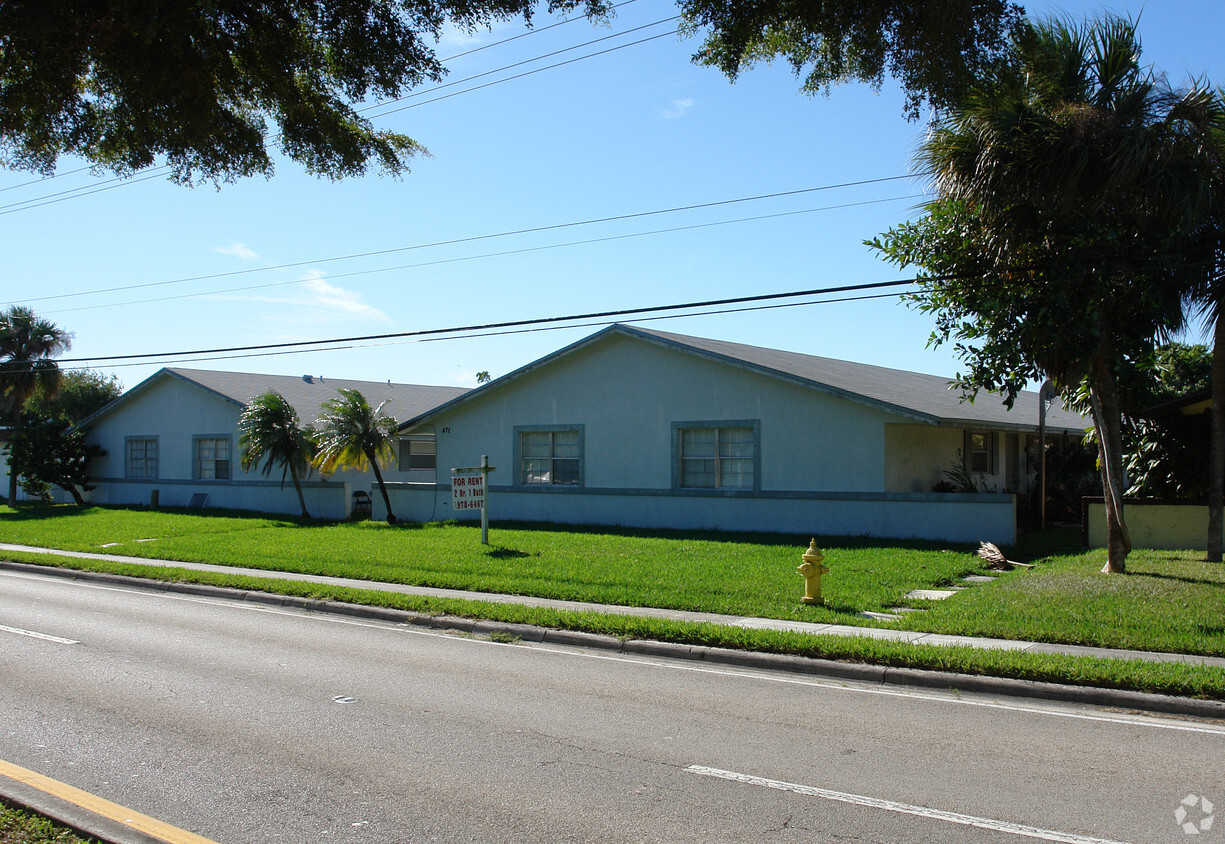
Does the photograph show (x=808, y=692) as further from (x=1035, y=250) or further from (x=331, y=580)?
(x=331, y=580)

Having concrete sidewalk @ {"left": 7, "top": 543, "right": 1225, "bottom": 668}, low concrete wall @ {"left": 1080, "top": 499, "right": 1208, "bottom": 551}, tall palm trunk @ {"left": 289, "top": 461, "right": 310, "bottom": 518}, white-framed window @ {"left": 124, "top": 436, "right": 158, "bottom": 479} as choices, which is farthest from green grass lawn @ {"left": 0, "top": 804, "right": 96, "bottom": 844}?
white-framed window @ {"left": 124, "top": 436, "right": 158, "bottom": 479}

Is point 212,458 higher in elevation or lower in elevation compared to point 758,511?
higher

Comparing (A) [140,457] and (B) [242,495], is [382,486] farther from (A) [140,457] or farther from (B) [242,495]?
(A) [140,457]

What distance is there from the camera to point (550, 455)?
25.6m

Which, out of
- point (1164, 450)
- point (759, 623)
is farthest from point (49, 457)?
point (1164, 450)

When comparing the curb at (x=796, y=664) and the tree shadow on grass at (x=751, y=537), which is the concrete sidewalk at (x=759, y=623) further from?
the tree shadow on grass at (x=751, y=537)

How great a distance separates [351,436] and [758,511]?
10.9 m

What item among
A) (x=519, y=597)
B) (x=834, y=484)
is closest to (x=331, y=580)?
(x=519, y=597)

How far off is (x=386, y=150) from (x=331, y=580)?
9.26 meters

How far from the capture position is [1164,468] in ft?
63.0

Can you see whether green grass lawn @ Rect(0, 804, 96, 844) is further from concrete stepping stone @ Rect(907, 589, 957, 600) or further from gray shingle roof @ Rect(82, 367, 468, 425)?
gray shingle roof @ Rect(82, 367, 468, 425)

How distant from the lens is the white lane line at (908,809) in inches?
196

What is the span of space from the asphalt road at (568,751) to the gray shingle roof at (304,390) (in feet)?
74.9

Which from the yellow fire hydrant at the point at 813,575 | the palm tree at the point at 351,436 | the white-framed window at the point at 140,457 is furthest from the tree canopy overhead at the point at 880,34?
the white-framed window at the point at 140,457
